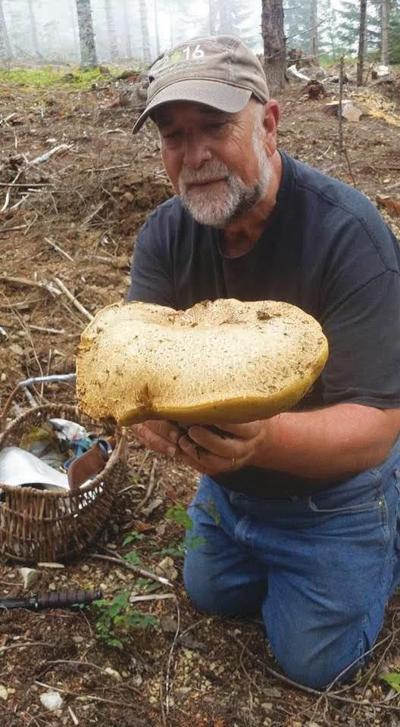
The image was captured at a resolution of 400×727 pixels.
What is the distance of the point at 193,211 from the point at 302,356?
1.02 m

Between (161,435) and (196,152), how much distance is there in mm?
977

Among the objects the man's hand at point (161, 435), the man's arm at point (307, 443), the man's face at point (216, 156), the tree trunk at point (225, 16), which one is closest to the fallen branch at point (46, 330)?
the man's face at point (216, 156)

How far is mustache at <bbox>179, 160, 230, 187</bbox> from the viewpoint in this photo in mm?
2154

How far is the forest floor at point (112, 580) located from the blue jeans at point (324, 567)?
107 millimetres

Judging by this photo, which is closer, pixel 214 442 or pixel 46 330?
pixel 214 442

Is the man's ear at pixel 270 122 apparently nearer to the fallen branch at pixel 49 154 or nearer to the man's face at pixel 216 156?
the man's face at pixel 216 156

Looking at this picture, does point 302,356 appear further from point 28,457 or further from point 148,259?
point 28,457

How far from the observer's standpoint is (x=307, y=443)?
1.88m

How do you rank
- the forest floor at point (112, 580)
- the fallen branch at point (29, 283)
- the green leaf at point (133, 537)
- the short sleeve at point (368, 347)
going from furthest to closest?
the fallen branch at point (29, 283) < the green leaf at point (133, 537) < the forest floor at point (112, 580) < the short sleeve at point (368, 347)

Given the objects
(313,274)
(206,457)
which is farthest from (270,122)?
(206,457)

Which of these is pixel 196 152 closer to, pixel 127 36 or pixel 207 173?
pixel 207 173

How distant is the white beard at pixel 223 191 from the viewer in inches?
85.0

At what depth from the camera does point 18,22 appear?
77.0 m

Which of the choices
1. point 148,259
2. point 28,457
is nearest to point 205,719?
point 28,457
